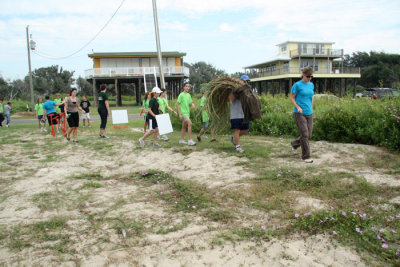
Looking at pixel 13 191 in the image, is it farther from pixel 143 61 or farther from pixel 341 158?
pixel 143 61

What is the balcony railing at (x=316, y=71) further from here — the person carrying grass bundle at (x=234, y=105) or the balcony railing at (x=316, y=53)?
the person carrying grass bundle at (x=234, y=105)

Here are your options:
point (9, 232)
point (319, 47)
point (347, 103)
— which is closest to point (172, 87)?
point (319, 47)

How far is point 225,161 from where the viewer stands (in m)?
6.47

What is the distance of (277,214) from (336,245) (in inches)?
31.7

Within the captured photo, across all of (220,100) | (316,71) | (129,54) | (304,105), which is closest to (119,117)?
(220,100)

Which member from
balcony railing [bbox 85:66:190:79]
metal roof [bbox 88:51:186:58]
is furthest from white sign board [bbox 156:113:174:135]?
metal roof [bbox 88:51:186:58]

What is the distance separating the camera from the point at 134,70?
104 feet

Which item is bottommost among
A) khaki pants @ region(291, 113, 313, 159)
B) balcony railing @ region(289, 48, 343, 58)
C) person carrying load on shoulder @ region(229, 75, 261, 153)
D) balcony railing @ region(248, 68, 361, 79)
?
khaki pants @ region(291, 113, 313, 159)

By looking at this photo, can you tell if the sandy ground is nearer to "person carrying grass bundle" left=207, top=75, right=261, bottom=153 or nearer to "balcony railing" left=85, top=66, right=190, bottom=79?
"person carrying grass bundle" left=207, top=75, right=261, bottom=153

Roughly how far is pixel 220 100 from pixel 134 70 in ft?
84.5

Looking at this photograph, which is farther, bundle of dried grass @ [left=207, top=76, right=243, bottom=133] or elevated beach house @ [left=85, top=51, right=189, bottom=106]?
elevated beach house @ [left=85, top=51, right=189, bottom=106]

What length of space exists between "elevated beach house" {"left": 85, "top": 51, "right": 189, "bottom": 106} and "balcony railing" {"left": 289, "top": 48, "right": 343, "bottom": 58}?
47.4 feet

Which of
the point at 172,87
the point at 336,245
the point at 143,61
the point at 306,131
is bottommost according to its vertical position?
the point at 336,245

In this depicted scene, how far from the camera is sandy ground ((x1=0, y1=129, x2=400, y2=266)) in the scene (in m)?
2.93
